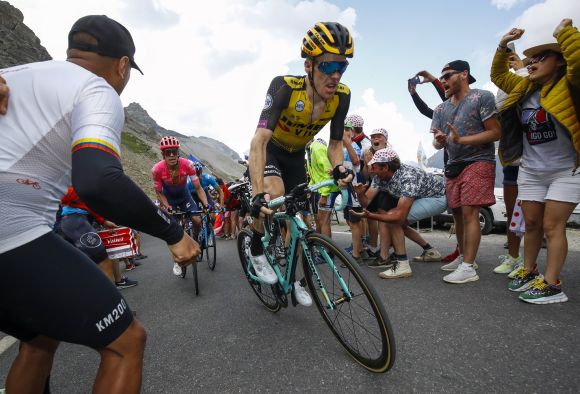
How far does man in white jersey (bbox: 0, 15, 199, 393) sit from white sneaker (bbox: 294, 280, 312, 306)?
5.01 ft

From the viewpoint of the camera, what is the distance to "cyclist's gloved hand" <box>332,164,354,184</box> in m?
2.47

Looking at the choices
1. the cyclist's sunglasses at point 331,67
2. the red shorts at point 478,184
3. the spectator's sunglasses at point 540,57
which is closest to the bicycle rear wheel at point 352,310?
the cyclist's sunglasses at point 331,67

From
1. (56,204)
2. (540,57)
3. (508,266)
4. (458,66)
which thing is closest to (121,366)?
(56,204)

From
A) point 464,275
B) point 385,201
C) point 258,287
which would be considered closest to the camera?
point 258,287

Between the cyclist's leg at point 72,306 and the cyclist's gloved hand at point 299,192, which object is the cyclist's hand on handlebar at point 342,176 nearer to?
the cyclist's gloved hand at point 299,192

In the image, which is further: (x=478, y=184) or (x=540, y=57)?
(x=478, y=184)

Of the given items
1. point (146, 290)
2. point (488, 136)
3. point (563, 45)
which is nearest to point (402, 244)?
point (488, 136)

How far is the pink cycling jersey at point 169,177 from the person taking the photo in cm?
569

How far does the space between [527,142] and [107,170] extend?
3709 mm

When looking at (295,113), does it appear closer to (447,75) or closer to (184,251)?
(447,75)

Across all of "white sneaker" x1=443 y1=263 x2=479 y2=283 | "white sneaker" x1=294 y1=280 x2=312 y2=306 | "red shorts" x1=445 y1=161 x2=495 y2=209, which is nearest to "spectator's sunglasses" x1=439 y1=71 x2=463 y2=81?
"red shorts" x1=445 y1=161 x2=495 y2=209

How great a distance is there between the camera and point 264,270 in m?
2.99

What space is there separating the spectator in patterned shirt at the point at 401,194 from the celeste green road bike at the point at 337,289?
1.74 meters

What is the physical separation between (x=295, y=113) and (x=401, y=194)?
1959 mm
